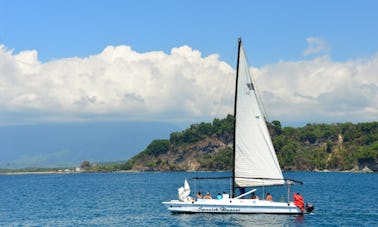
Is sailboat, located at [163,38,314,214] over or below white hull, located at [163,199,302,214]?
over

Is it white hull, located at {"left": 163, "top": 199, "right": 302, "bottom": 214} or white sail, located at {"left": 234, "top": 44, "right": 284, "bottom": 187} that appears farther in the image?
white sail, located at {"left": 234, "top": 44, "right": 284, "bottom": 187}

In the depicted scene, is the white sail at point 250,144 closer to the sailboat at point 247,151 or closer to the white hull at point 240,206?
the sailboat at point 247,151

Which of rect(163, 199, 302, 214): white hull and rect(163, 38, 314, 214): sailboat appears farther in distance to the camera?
rect(163, 38, 314, 214): sailboat

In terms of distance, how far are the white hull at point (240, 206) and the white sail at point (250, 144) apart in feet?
7.27

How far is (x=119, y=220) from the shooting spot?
233 feet

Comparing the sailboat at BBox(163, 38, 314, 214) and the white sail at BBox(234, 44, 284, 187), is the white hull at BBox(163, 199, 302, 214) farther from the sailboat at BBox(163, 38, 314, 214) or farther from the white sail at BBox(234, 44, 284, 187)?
the white sail at BBox(234, 44, 284, 187)

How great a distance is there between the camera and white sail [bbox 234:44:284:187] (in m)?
67.8

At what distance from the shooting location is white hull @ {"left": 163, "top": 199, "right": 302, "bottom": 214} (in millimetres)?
66750

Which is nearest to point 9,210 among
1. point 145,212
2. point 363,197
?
point 145,212

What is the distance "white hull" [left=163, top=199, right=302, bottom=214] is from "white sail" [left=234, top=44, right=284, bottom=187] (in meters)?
2.22

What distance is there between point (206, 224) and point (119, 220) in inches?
524

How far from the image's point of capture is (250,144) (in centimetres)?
6825

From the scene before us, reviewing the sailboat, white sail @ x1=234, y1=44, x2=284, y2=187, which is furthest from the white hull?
white sail @ x1=234, y1=44, x2=284, y2=187

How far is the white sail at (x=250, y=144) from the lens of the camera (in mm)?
67750
